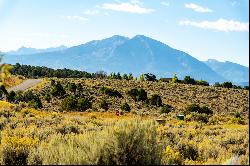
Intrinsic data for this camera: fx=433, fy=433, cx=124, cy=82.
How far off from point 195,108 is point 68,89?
Result: 29.6 m

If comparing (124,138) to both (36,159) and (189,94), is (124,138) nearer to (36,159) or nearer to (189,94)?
(36,159)

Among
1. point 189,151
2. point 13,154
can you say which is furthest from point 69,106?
point 13,154

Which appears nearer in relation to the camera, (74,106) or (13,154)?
(13,154)

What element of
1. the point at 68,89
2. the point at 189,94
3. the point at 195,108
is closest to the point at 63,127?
the point at 195,108

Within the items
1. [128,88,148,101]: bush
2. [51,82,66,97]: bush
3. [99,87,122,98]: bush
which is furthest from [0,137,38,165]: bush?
[99,87,122,98]: bush

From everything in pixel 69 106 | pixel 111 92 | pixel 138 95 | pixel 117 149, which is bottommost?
pixel 69 106

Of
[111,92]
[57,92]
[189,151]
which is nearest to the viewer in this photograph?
[189,151]

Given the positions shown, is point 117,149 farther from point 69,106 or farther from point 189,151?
point 69,106

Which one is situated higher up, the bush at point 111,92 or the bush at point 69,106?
the bush at point 111,92

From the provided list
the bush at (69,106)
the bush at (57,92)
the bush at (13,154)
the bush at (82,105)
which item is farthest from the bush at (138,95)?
the bush at (13,154)

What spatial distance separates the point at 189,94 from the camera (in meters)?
96.1

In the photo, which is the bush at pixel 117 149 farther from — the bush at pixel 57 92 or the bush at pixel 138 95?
the bush at pixel 138 95

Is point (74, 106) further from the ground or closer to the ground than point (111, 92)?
closer to the ground

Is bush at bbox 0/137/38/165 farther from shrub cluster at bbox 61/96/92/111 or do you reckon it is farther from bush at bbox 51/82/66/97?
bush at bbox 51/82/66/97
